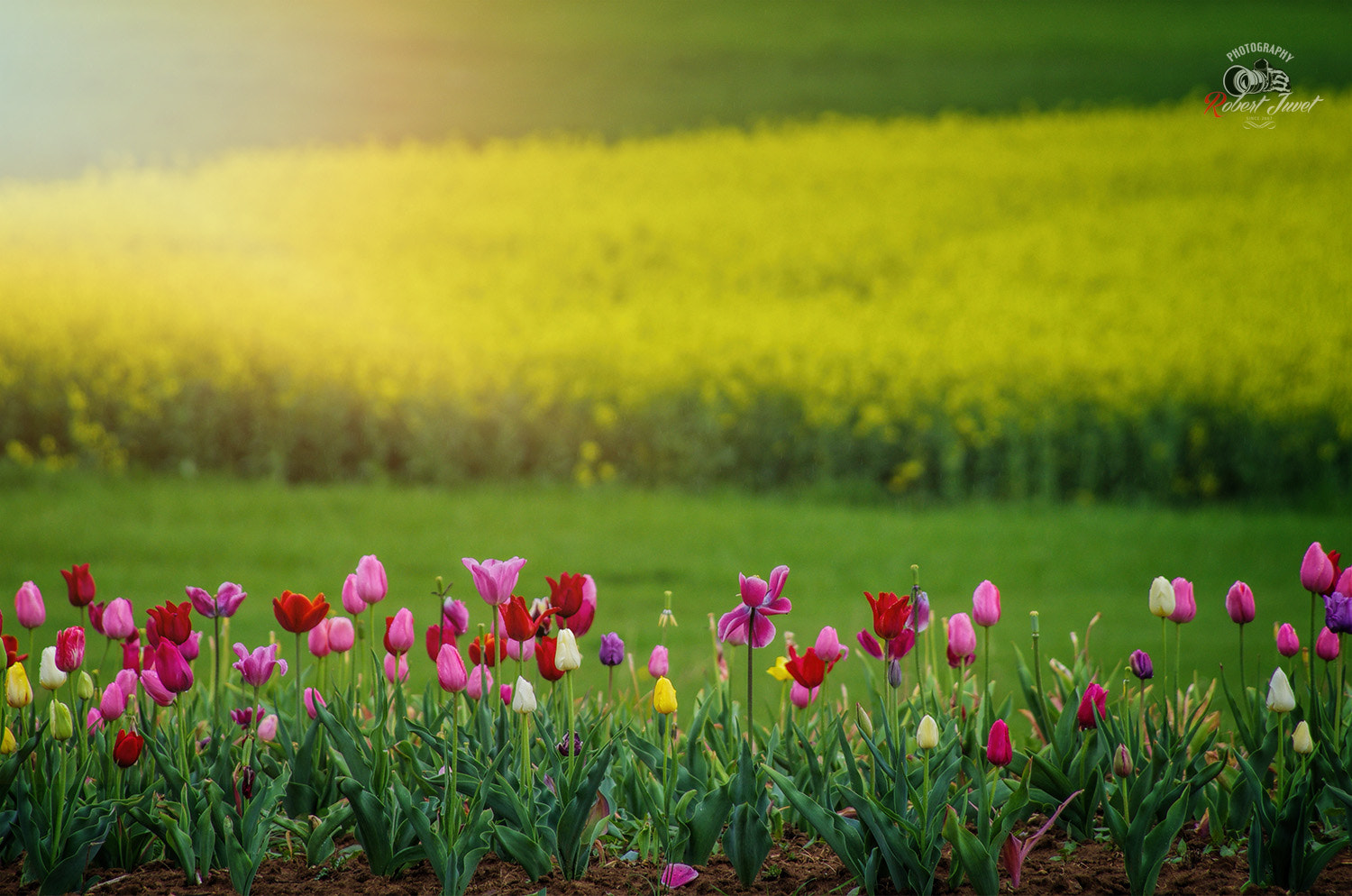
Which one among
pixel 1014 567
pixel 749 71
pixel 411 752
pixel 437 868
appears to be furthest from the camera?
pixel 749 71

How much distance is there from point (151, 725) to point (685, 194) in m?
8.79

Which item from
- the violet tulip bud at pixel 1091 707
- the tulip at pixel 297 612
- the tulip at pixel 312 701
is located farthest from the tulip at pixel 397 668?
the violet tulip bud at pixel 1091 707

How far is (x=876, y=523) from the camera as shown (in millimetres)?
5711

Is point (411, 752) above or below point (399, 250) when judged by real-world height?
below

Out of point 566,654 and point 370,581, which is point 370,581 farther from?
point 566,654

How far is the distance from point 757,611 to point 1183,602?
746 millimetres

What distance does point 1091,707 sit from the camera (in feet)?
6.79

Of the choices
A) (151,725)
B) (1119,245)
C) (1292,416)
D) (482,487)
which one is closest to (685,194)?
(1119,245)

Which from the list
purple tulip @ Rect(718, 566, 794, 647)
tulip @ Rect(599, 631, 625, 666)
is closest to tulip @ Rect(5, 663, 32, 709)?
tulip @ Rect(599, 631, 625, 666)

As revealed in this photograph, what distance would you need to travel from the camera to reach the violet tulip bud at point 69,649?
1.98 m

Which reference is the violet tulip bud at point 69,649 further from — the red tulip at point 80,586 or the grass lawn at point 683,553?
the grass lawn at point 683,553

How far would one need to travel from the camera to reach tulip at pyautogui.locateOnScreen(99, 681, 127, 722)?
2027 mm

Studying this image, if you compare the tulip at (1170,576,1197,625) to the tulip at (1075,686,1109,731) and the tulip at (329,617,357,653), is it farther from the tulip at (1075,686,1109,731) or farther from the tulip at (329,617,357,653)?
the tulip at (329,617,357,653)

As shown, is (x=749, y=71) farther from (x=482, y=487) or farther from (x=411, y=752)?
(x=411, y=752)
